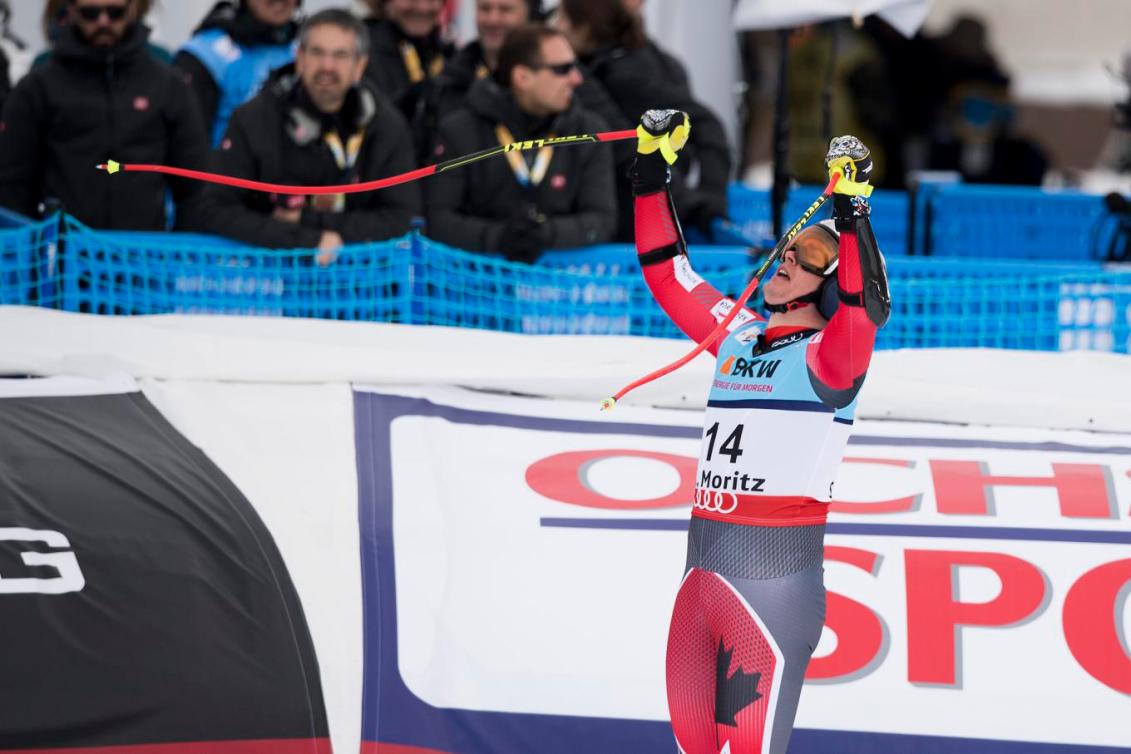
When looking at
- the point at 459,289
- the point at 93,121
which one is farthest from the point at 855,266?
the point at 93,121

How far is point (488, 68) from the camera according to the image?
278 inches

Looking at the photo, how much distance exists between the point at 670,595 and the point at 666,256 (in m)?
1.03

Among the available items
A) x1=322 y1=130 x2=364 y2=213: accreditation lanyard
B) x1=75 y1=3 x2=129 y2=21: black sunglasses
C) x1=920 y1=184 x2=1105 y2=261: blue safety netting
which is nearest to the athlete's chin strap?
x1=322 y1=130 x2=364 y2=213: accreditation lanyard

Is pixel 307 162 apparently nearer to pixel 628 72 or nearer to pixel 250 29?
pixel 250 29

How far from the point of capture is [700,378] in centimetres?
551

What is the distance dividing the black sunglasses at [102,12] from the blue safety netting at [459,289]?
37.2 inches

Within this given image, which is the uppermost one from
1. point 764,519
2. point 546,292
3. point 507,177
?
point 507,177

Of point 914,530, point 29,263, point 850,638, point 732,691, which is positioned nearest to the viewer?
point 732,691

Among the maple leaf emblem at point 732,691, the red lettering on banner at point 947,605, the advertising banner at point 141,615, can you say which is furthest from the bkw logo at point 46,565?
the red lettering on banner at point 947,605

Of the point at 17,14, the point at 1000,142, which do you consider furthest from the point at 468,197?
the point at 1000,142

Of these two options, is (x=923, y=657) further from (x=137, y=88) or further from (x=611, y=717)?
(x=137, y=88)

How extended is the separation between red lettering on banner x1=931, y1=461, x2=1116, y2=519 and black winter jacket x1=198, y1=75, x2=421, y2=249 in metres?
2.21

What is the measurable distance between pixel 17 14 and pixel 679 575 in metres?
6.36

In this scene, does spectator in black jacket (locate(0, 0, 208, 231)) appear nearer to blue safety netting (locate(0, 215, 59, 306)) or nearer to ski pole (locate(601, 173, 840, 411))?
blue safety netting (locate(0, 215, 59, 306))
